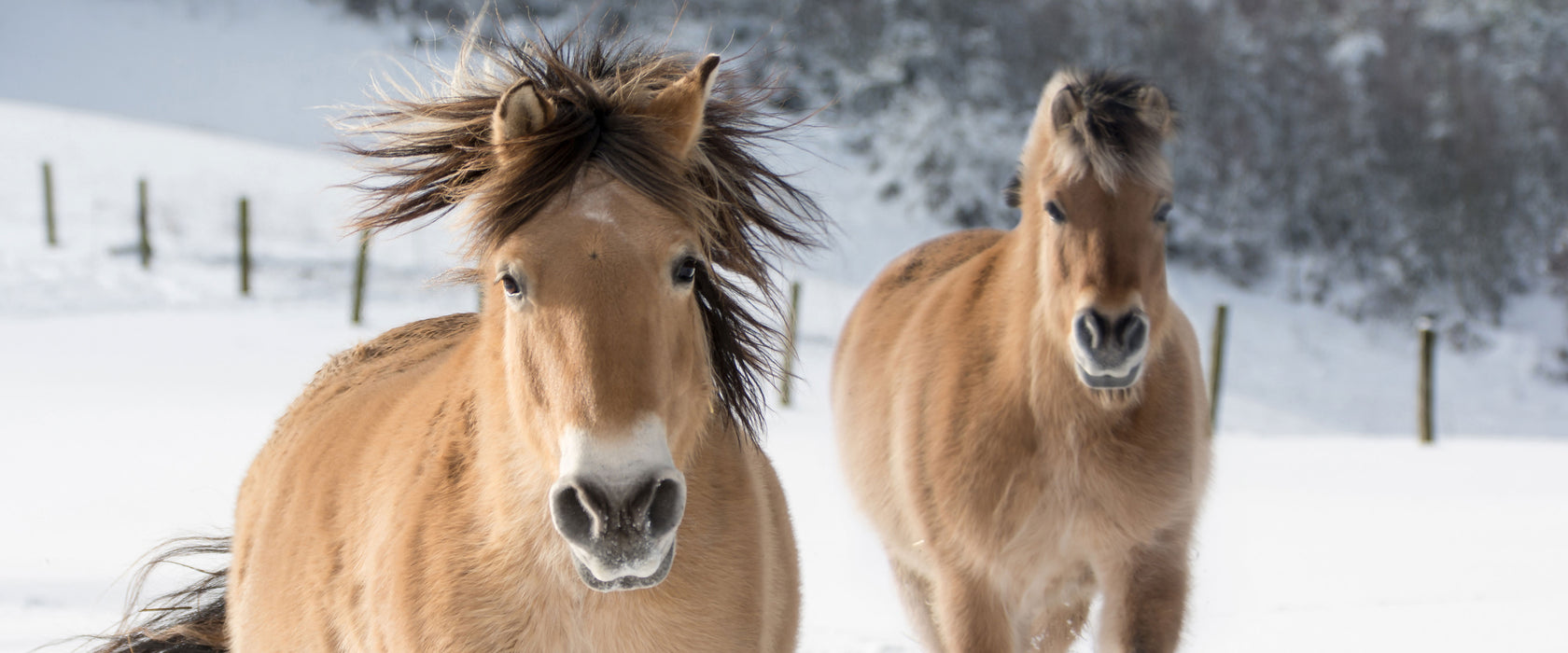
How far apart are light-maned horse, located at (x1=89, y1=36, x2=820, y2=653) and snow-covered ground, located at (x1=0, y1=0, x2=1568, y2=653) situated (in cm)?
24

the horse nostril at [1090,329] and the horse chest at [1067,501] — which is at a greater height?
the horse nostril at [1090,329]

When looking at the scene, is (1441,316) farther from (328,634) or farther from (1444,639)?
(328,634)

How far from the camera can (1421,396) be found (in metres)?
10.9

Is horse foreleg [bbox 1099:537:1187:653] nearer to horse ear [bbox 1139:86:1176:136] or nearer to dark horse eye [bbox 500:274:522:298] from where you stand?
horse ear [bbox 1139:86:1176:136]

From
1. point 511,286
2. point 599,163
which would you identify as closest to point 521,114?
point 599,163

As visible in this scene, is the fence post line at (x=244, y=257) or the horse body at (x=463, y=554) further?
the fence post line at (x=244, y=257)

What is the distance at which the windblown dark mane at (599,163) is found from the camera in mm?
1930

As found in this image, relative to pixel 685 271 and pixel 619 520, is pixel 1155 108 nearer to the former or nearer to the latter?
pixel 685 271

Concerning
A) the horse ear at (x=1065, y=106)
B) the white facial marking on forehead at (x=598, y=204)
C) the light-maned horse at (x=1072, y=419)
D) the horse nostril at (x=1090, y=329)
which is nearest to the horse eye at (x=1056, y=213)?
the light-maned horse at (x=1072, y=419)

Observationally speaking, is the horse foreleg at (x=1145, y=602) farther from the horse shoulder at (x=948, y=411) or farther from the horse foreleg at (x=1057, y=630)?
the horse foreleg at (x=1057, y=630)

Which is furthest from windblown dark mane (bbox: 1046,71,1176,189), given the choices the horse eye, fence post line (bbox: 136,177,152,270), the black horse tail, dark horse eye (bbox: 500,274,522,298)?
fence post line (bbox: 136,177,152,270)

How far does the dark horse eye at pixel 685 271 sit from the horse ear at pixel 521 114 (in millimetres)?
345

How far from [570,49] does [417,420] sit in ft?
2.85

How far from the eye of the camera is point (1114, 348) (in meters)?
3.30
